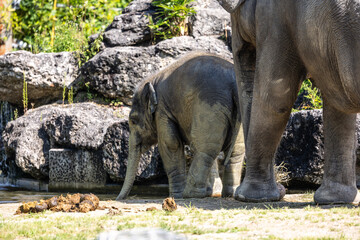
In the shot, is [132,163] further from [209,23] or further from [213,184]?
[209,23]

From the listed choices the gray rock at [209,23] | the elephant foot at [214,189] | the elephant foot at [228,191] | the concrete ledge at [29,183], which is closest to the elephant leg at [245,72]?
the elephant foot at [228,191]

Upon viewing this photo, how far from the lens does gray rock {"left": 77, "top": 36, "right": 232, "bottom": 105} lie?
10812 mm

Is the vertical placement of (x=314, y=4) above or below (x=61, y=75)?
below

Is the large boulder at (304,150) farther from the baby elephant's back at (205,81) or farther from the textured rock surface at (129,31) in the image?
the textured rock surface at (129,31)

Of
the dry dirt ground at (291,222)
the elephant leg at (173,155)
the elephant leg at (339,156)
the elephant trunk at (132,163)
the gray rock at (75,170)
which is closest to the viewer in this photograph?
the dry dirt ground at (291,222)

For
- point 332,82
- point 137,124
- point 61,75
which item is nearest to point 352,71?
point 332,82

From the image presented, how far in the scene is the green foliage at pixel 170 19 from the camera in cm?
1146

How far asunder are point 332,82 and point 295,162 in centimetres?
379

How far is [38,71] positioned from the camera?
38.6 ft

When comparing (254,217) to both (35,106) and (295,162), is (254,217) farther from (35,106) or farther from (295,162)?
(35,106)

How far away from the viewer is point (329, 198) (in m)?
5.30

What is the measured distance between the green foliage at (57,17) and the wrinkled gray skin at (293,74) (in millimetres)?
9262

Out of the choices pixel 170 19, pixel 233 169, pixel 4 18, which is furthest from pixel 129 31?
pixel 233 169

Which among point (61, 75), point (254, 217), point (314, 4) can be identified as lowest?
point (254, 217)
